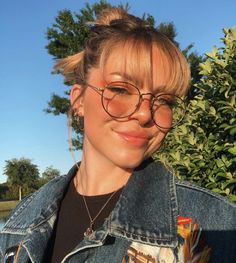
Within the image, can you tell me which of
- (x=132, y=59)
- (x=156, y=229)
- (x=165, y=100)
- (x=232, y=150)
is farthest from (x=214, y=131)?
(x=156, y=229)

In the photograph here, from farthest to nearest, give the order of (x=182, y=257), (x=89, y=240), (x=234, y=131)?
(x=234, y=131) < (x=89, y=240) < (x=182, y=257)

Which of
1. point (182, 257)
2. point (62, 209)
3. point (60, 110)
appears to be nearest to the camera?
point (182, 257)

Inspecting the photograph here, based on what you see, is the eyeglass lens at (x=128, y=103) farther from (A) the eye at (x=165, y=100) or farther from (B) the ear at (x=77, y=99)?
(B) the ear at (x=77, y=99)

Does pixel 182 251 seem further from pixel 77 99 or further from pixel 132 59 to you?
pixel 77 99

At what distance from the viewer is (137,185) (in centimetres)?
226

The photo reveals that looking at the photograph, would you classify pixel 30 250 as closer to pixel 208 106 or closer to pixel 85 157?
pixel 85 157

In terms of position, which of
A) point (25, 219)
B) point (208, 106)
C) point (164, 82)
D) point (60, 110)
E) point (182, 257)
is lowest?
point (182, 257)

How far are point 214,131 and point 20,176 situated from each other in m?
81.9

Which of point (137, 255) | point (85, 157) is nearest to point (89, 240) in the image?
→ point (137, 255)

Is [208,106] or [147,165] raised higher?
[208,106]

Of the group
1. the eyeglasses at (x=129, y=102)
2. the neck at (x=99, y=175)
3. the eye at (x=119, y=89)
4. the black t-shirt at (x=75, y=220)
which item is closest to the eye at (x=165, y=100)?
the eyeglasses at (x=129, y=102)

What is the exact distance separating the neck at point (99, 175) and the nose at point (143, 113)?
36 cm

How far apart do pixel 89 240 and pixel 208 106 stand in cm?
280

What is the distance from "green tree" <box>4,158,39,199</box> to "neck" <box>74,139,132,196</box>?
80.2 meters
